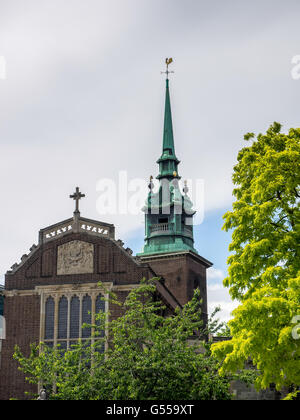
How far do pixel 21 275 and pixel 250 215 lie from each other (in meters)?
18.1

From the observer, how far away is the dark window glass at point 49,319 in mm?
32875

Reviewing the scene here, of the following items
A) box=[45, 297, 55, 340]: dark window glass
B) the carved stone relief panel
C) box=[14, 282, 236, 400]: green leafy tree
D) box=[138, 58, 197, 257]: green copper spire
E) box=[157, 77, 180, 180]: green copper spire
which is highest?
box=[157, 77, 180, 180]: green copper spire

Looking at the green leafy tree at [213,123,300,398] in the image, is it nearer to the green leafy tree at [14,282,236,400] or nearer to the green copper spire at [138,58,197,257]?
the green leafy tree at [14,282,236,400]

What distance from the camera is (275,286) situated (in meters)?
17.4

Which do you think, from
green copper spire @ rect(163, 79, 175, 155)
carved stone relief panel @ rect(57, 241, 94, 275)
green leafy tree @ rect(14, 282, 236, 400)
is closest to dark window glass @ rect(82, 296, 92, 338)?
carved stone relief panel @ rect(57, 241, 94, 275)

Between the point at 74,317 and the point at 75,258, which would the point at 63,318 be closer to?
the point at 74,317

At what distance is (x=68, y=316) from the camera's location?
3278 centimetres

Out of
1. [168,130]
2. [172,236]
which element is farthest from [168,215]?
[168,130]

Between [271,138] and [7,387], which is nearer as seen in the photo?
[271,138]

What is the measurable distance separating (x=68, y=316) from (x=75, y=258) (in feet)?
9.55

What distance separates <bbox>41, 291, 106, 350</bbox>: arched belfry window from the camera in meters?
32.5
